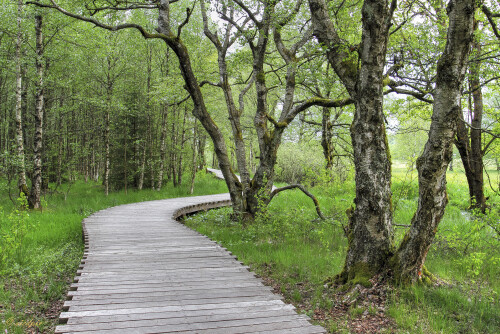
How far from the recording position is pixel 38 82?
1150 centimetres

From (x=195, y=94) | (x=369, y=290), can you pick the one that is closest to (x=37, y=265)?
(x=195, y=94)

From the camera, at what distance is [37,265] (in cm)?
657

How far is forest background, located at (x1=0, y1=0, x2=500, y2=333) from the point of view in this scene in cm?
485

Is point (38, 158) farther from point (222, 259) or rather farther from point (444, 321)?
point (444, 321)

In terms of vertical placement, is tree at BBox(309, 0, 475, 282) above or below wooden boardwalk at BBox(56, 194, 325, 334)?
above

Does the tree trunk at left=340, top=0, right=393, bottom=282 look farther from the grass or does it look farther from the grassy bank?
the grass

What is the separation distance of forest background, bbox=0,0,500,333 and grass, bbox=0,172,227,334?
0.04 meters

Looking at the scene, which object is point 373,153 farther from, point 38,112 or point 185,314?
point 38,112

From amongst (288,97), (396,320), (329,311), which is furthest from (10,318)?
(288,97)

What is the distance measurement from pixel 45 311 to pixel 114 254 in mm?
1673

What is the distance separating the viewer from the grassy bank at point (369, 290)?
4.22 meters

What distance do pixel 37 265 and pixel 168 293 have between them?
3707mm

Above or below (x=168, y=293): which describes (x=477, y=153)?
above

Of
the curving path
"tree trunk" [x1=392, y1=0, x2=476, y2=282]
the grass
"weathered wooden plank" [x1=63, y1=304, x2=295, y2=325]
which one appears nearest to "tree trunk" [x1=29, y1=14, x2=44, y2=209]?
the grass
